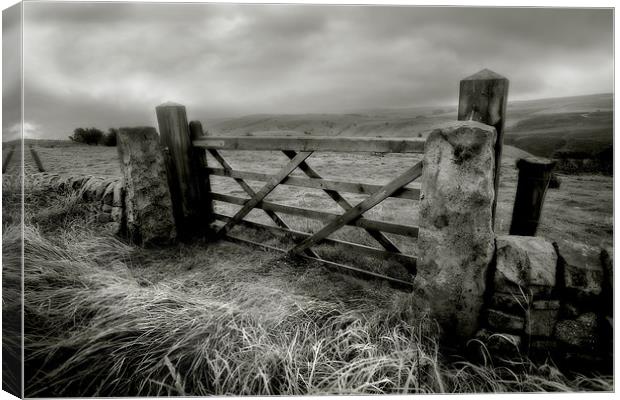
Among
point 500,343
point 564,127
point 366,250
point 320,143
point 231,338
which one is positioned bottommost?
point 231,338

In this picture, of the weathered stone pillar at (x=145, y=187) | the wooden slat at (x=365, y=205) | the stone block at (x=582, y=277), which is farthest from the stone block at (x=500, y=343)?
the weathered stone pillar at (x=145, y=187)

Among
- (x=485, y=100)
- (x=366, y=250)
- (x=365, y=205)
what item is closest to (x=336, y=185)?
(x=365, y=205)

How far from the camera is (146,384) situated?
219 cm

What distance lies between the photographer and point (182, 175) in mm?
4410

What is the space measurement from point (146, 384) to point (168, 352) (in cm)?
20

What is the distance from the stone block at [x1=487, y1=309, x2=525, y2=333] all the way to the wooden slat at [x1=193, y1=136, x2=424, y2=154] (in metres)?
1.18

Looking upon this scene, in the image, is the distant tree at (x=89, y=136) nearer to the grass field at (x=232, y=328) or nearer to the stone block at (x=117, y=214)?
the stone block at (x=117, y=214)

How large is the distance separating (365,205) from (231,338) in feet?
4.90

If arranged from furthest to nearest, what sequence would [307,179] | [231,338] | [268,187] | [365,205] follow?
[268,187]
[307,179]
[365,205]
[231,338]

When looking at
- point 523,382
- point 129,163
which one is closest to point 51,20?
point 129,163

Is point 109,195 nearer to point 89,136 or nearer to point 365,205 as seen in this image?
point 365,205

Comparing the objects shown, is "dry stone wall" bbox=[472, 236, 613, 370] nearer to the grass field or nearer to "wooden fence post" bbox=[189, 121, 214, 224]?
the grass field

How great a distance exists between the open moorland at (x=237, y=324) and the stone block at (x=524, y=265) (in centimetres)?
51

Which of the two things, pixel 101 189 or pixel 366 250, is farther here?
pixel 101 189
